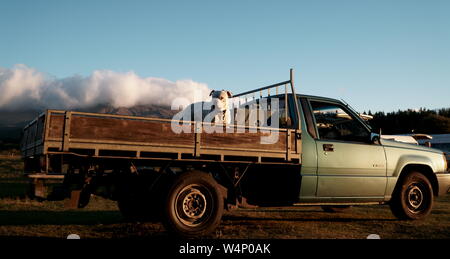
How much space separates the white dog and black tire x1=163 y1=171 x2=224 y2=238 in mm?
1167

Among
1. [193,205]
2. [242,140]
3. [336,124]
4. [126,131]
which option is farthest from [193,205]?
[336,124]

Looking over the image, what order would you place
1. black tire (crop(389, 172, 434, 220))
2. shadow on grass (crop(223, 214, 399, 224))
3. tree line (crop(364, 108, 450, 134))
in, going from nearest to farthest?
black tire (crop(389, 172, 434, 220)), shadow on grass (crop(223, 214, 399, 224)), tree line (crop(364, 108, 450, 134))

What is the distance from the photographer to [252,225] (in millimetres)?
6949

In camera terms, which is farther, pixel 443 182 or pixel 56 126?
pixel 443 182

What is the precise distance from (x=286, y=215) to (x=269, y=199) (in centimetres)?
218

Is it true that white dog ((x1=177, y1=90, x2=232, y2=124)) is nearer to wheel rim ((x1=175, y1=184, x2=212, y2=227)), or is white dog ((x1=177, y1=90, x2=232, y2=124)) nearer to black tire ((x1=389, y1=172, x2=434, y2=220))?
wheel rim ((x1=175, y1=184, x2=212, y2=227))

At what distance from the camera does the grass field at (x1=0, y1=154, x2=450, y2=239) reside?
5930 mm

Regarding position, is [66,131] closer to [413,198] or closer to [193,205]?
[193,205]

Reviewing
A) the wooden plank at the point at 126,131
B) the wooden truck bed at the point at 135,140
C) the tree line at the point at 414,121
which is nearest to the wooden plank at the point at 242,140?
the wooden truck bed at the point at 135,140

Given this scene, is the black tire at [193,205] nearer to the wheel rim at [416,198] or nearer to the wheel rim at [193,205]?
the wheel rim at [193,205]

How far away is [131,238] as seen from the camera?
18.2 feet

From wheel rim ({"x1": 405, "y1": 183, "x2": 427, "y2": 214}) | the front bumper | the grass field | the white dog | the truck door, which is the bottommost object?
the grass field

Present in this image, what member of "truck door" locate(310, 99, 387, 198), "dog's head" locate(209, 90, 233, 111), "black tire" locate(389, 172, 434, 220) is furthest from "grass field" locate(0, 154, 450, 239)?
"dog's head" locate(209, 90, 233, 111)

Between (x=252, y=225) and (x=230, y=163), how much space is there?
1453 mm
